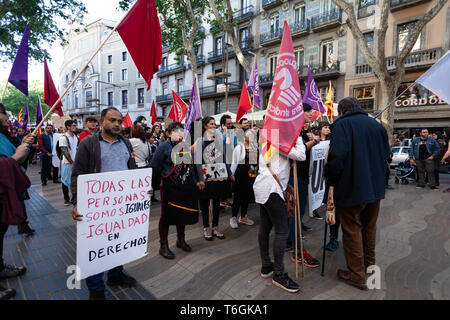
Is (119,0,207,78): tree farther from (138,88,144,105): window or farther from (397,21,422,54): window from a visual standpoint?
(138,88,144,105): window

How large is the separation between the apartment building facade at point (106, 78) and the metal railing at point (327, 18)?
76.5 feet

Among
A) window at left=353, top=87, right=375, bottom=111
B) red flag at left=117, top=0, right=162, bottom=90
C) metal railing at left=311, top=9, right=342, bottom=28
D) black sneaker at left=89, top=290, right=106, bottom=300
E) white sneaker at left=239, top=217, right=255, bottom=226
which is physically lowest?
white sneaker at left=239, top=217, right=255, bottom=226

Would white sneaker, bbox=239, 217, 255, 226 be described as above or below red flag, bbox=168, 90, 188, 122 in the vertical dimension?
below

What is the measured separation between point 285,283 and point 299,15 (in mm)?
23800

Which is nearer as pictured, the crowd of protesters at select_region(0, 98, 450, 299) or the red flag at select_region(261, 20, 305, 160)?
the crowd of protesters at select_region(0, 98, 450, 299)

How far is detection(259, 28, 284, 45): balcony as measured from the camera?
73.5 feet

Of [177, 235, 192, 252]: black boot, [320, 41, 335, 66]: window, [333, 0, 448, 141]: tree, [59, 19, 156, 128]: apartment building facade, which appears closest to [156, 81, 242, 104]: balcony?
[59, 19, 156, 128]: apartment building facade

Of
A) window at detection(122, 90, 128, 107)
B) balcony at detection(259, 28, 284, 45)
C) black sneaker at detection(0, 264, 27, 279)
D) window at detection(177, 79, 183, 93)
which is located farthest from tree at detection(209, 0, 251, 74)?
window at detection(122, 90, 128, 107)

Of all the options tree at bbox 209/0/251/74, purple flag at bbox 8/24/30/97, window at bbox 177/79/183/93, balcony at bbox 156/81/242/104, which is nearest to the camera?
purple flag at bbox 8/24/30/97

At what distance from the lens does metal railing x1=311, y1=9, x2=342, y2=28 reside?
18.8m

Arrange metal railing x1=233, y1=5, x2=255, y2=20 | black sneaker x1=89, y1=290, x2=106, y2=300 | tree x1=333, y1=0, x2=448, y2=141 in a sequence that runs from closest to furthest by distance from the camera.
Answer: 1. black sneaker x1=89, y1=290, x2=106, y2=300
2. tree x1=333, y1=0, x2=448, y2=141
3. metal railing x1=233, y1=5, x2=255, y2=20

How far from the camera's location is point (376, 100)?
17641mm
